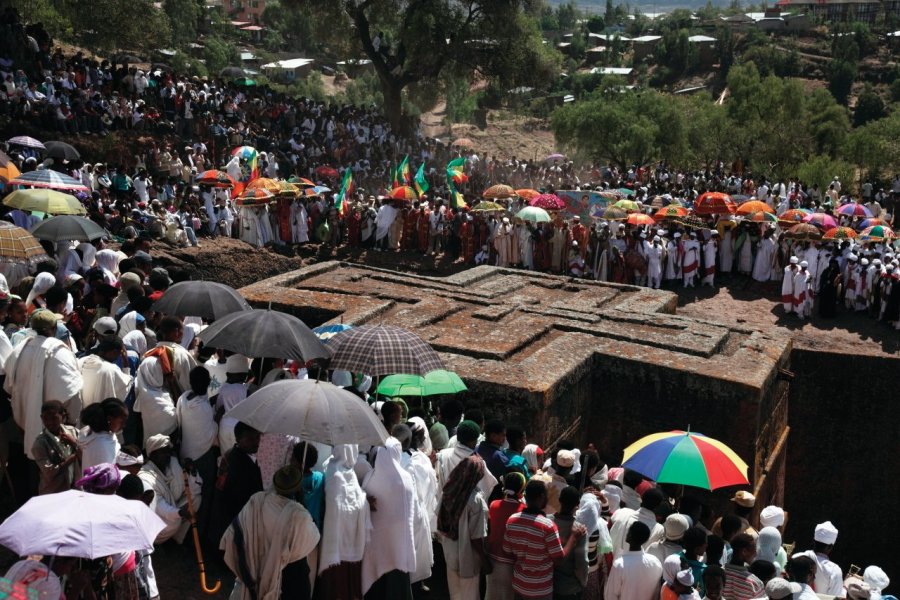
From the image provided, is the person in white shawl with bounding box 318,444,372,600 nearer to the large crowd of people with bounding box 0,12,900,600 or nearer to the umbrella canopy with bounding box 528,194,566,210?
the large crowd of people with bounding box 0,12,900,600

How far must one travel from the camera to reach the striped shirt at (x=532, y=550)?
17.2 ft

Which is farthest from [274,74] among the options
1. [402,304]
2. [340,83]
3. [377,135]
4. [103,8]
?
[402,304]

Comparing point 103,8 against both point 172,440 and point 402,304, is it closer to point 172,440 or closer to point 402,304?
point 402,304

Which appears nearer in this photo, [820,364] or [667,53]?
[820,364]

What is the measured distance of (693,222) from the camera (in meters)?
18.7

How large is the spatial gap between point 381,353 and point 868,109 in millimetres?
61413

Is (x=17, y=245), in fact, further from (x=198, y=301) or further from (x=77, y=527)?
(x=77, y=527)

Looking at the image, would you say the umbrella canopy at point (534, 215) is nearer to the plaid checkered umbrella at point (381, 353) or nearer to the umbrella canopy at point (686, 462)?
the plaid checkered umbrella at point (381, 353)

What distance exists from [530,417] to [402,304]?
10.4ft

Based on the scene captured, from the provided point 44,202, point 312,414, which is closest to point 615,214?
point 44,202

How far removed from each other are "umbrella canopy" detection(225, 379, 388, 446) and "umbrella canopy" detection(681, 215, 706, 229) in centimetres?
1404

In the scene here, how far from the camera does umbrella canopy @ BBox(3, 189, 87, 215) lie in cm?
1073

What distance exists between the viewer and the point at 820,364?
40.5 feet

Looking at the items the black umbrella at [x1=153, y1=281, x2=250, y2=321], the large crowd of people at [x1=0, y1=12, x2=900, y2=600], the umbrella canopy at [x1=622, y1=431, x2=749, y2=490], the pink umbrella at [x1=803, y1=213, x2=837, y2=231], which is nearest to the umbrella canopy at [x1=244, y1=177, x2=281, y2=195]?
the large crowd of people at [x1=0, y1=12, x2=900, y2=600]
